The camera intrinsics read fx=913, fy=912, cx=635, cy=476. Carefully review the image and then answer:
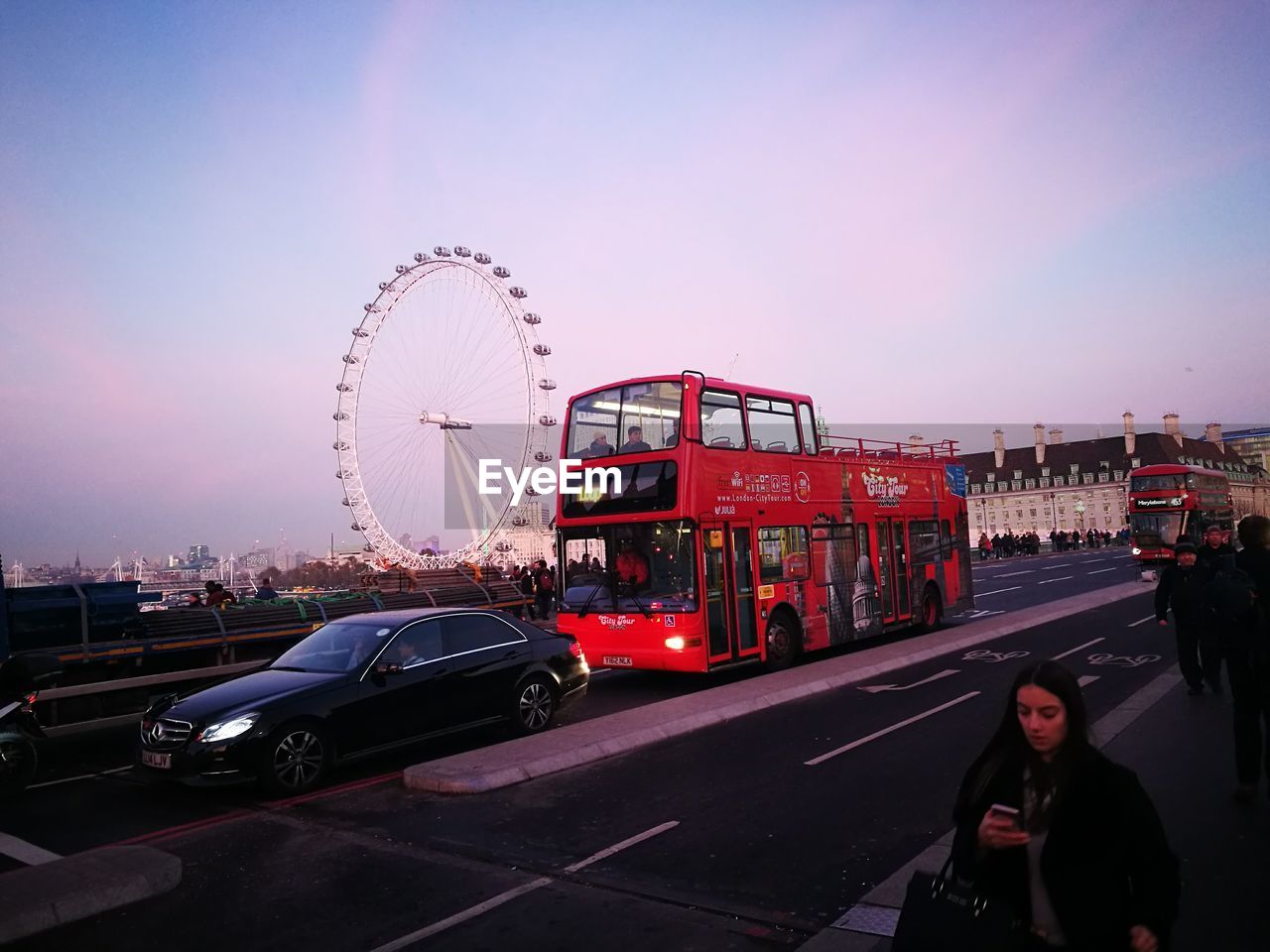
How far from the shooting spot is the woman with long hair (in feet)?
8.70

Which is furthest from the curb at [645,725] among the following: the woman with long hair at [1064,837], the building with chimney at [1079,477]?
the building with chimney at [1079,477]

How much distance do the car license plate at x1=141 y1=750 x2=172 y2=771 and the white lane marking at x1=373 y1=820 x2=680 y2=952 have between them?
4.11 metres

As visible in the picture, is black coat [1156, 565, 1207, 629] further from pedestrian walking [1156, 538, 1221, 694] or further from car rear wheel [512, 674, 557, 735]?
car rear wheel [512, 674, 557, 735]

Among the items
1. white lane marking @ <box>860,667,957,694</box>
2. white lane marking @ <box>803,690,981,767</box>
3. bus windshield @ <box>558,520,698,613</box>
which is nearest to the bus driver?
bus windshield @ <box>558,520,698,613</box>

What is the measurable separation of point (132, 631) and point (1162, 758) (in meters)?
13.1

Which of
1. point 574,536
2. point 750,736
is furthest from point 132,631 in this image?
point 750,736

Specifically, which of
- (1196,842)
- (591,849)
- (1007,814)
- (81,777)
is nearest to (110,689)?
(81,777)

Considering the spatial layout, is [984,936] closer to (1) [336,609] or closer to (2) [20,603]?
(2) [20,603]

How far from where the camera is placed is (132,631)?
13.4 metres

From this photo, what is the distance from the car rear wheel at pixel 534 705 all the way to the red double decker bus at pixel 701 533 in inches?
104

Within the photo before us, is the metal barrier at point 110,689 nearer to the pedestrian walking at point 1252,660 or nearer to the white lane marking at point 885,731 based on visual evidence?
the white lane marking at point 885,731

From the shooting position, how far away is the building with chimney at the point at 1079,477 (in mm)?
137750

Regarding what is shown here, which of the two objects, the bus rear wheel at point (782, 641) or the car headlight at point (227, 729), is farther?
the bus rear wheel at point (782, 641)

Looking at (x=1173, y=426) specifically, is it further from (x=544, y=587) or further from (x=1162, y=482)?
(x=544, y=587)
